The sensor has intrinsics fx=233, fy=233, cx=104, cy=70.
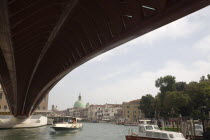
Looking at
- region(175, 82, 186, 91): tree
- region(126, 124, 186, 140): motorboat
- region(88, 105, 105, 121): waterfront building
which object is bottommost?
region(88, 105, 105, 121): waterfront building

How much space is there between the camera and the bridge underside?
34.4 feet

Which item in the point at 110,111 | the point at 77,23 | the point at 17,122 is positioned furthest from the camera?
the point at 110,111

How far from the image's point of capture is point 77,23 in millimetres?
14062

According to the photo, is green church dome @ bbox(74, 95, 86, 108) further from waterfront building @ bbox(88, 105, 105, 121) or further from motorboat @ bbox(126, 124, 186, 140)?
Result: motorboat @ bbox(126, 124, 186, 140)

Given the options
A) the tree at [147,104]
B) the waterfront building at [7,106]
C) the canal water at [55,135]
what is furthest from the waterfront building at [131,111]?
the canal water at [55,135]

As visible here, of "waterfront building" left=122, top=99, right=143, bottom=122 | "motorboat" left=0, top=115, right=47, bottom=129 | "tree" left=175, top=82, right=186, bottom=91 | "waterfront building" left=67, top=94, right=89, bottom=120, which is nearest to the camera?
"motorboat" left=0, top=115, right=47, bottom=129

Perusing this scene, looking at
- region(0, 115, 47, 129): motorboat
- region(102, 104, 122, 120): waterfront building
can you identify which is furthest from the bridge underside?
region(102, 104, 122, 120): waterfront building

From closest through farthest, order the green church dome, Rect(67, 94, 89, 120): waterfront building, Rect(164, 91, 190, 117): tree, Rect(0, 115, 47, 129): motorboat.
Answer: Rect(164, 91, 190, 117): tree, Rect(0, 115, 47, 129): motorboat, Rect(67, 94, 89, 120): waterfront building, the green church dome

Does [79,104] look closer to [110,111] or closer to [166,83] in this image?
[110,111]

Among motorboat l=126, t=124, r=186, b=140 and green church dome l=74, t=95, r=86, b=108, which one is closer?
motorboat l=126, t=124, r=186, b=140

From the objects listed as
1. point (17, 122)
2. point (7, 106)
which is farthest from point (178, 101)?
point (7, 106)

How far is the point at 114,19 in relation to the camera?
41.7 ft

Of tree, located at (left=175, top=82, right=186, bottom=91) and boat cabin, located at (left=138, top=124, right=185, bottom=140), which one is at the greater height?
tree, located at (left=175, top=82, right=186, bottom=91)

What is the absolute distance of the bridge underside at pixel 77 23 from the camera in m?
10.5
